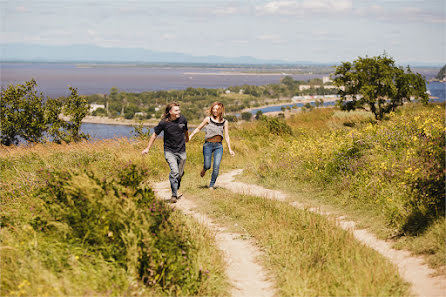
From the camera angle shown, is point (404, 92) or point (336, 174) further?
point (404, 92)

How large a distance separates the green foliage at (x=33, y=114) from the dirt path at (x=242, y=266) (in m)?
20.2

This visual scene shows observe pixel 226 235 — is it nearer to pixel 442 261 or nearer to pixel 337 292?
pixel 337 292

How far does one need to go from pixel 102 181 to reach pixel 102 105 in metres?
174

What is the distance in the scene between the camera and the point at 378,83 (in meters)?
27.3

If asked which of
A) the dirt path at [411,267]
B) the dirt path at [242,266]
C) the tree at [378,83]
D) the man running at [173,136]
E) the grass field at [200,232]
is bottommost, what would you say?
the dirt path at [242,266]

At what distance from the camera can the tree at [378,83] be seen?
87.9 feet

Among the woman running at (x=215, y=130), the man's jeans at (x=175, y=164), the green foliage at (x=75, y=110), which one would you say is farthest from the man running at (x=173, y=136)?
the green foliage at (x=75, y=110)

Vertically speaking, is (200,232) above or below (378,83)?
below

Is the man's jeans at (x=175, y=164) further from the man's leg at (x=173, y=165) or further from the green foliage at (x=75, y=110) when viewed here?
the green foliage at (x=75, y=110)

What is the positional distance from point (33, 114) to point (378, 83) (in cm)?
2330

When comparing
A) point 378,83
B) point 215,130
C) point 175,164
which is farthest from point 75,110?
point 378,83

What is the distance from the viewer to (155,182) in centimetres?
1214

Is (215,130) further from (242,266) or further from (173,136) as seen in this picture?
(242,266)

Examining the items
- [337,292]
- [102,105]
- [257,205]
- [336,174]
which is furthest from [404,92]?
[102,105]
